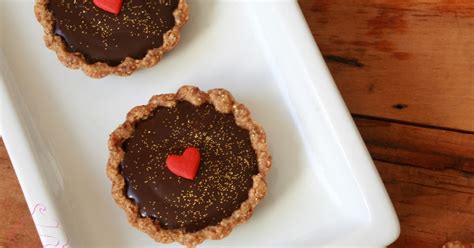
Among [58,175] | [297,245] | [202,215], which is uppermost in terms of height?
[58,175]

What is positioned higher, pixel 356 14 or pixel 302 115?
Result: pixel 356 14

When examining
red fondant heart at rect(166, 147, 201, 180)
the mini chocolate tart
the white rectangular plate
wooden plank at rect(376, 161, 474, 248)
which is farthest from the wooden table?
red fondant heart at rect(166, 147, 201, 180)

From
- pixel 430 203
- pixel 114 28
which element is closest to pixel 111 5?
pixel 114 28

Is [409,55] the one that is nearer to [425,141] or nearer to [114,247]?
[425,141]

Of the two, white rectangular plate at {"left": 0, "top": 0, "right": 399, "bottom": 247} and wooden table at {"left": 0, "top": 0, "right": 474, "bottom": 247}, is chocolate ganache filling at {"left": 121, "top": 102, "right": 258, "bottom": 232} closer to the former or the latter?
white rectangular plate at {"left": 0, "top": 0, "right": 399, "bottom": 247}

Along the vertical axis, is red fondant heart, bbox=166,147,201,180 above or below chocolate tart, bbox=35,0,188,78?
below

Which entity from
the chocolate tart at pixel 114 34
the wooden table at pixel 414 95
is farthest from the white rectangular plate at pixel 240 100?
the wooden table at pixel 414 95

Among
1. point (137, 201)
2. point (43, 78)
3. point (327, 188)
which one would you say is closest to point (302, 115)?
point (327, 188)
